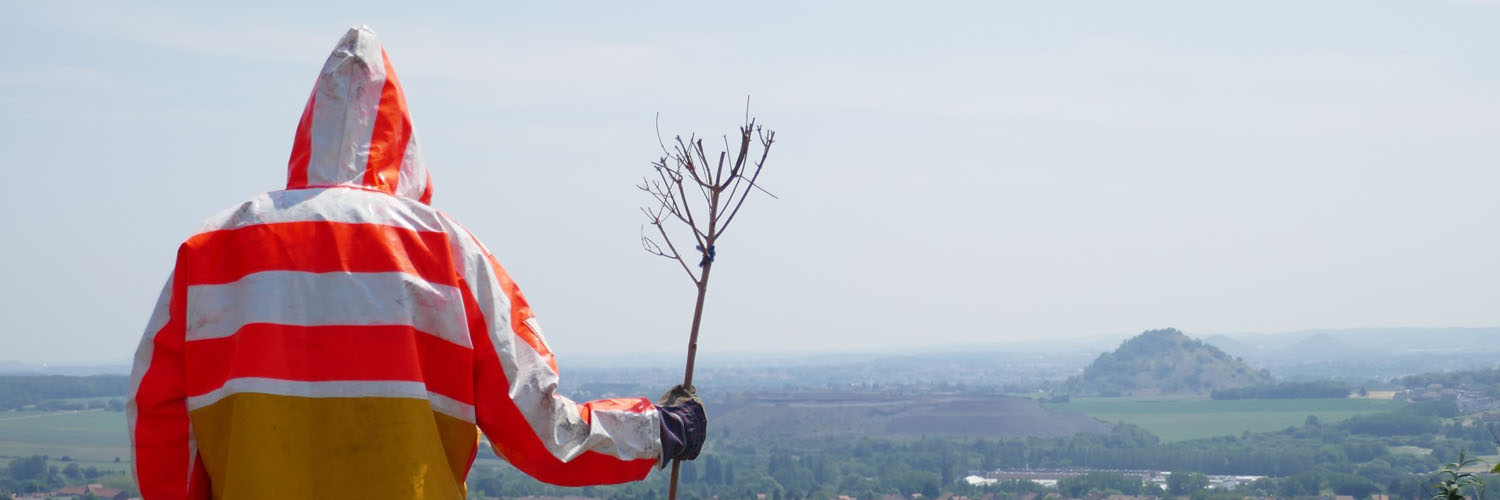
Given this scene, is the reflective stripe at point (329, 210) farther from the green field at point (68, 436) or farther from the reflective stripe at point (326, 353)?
the green field at point (68, 436)

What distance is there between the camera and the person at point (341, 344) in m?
2.40

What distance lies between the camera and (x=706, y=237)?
124 inches

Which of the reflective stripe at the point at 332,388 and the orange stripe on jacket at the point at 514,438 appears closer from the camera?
the reflective stripe at the point at 332,388

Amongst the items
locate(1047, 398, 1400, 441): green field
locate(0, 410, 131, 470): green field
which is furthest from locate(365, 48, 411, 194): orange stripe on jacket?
locate(1047, 398, 1400, 441): green field

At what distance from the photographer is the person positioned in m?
2.40

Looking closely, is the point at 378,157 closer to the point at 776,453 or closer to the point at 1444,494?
the point at 1444,494

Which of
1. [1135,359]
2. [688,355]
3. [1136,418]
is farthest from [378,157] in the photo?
[1135,359]

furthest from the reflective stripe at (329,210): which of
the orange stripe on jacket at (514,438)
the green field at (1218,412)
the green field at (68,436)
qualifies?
the green field at (1218,412)

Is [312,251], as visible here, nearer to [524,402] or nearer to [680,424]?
[524,402]

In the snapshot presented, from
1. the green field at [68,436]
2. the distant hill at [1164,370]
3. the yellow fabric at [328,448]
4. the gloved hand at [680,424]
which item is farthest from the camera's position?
the distant hill at [1164,370]

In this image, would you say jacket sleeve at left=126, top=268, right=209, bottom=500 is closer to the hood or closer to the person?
the person

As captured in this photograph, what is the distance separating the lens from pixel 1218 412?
130 meters

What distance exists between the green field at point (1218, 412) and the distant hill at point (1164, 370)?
16872 millimetres

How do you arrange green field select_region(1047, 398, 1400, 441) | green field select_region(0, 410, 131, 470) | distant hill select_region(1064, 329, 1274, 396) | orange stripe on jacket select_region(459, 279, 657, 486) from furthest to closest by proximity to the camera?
distant hill select_region(1064, 329, 1274, 396) < green field select_region(1047, 398, 1400, 441) < green field select_region(0, 410, 131, 470) < orange stripe on jacket select_region(459, 279, 657, 486)
